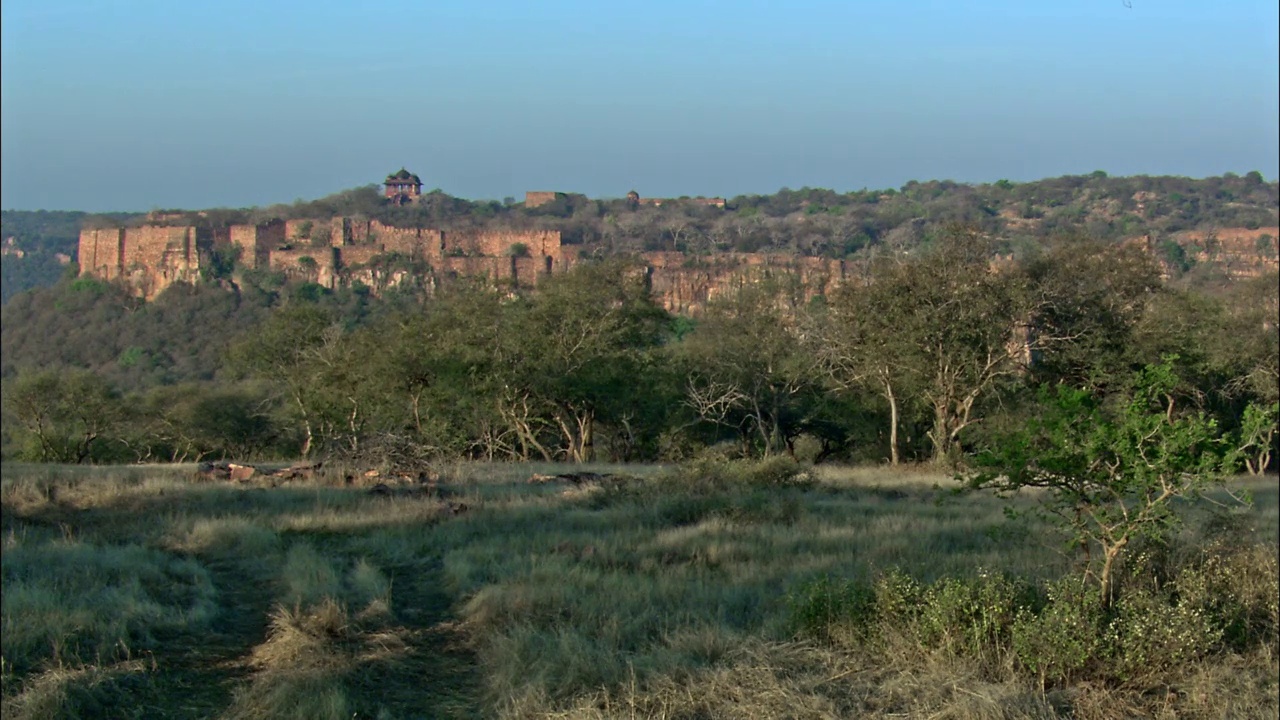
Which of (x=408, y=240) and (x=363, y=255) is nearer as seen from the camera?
(x=363, y=255)

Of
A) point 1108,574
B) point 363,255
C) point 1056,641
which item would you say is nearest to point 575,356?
point 1108,574

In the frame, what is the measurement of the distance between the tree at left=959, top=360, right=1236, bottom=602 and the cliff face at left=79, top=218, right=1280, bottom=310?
87.1ft

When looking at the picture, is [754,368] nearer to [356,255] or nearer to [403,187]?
[356,255]

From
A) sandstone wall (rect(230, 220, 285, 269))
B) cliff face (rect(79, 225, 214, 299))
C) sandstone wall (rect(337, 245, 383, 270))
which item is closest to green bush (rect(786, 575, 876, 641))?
sandstone wall (rect(337, 245, 383, 270))

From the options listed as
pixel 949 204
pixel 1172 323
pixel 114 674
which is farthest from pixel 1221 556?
pixel 949 204

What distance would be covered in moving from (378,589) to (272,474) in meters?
6.16

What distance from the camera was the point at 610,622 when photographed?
560cm

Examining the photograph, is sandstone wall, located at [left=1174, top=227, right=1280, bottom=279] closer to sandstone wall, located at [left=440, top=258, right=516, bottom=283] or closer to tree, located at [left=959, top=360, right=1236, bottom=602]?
tree, located at [left=959, top=360, right=1236, bottom=602]

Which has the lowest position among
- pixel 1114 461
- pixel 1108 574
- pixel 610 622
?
pixel 610 622

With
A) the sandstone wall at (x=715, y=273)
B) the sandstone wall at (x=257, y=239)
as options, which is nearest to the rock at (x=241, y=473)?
the sandstone wall at (x=715, y=273)

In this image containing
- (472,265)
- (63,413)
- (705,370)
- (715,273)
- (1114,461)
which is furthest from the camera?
(472,265)

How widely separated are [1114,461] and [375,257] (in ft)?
175

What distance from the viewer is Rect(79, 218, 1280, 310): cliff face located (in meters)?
42.2

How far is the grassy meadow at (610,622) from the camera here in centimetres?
462
